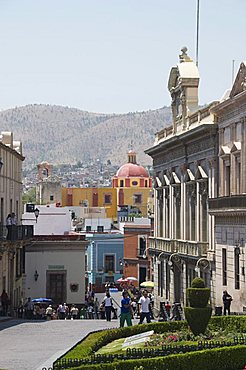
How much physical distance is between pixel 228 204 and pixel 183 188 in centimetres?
1069

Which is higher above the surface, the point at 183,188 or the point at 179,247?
the point at 183,188

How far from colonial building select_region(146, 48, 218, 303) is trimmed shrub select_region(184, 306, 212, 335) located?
Result: 16.9m

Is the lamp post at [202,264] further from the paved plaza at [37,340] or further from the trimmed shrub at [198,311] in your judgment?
the trimmed shrub at [198,311]

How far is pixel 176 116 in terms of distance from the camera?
49906mm

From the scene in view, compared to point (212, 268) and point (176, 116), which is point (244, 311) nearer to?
point (212, 268)

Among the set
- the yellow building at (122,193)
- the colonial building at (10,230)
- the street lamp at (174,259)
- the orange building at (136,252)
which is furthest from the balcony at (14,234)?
the yellow building at (122,193)

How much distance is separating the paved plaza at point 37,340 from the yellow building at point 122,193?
100073 mm

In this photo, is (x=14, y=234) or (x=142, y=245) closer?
(x=14, y=234)

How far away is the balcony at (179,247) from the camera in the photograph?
41906 mm

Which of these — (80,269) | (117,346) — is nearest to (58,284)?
(80,269)

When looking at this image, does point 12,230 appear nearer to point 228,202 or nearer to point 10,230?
point 10,230

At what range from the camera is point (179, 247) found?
47.2 m

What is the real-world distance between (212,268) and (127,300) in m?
12.3

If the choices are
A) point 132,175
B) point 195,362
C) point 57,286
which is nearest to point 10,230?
point 57,286
